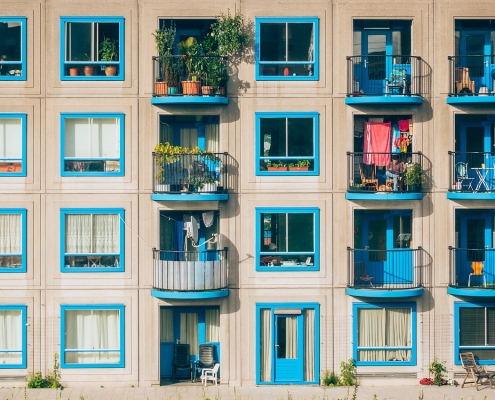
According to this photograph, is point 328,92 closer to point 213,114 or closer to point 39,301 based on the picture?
point 213,114

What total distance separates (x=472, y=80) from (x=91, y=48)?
11942mm

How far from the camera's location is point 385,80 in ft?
95.3

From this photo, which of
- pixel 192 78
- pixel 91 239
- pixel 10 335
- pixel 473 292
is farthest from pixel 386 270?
pixel 10 335

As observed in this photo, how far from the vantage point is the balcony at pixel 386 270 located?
2866 centimetres

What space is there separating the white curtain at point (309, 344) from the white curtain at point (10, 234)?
29.8 feet

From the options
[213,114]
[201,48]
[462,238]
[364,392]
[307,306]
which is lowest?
[364,392]

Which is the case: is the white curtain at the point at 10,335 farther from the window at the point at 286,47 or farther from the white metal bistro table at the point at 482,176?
the white metal bistro table at the point at 482,176

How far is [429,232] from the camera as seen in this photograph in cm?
2888

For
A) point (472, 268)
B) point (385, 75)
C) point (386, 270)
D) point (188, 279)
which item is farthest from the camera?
point (385, 75)

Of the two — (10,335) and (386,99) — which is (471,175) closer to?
(386,99)

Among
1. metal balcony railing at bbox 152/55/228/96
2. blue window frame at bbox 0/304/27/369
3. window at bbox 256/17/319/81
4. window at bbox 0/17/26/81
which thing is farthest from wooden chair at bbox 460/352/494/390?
window at bbox 0/17/26/81

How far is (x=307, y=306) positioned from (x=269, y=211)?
125 inches

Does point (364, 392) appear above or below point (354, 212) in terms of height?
below

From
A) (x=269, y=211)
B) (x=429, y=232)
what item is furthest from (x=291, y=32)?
(x=429, y=232)
